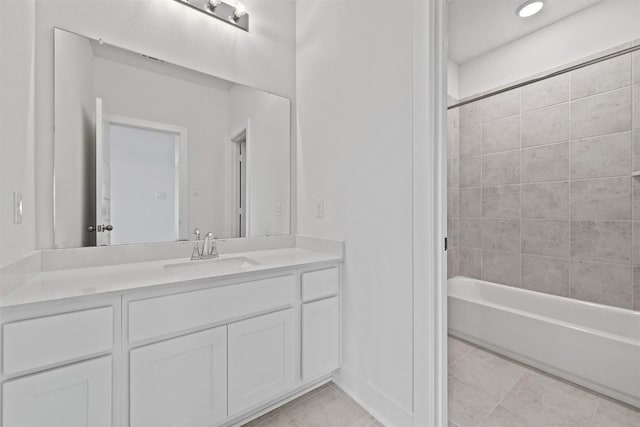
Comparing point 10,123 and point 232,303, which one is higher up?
point 10,123

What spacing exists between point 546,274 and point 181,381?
2.68 meters

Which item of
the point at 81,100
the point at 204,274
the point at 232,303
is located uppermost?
the point at 81,100

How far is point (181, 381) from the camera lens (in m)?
1.12

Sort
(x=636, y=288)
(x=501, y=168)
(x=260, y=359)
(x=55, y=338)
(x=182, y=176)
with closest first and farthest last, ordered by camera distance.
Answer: (x=55, y=338) < (x=260, y=359) < (x=182, y=176) < (x=636, y=288) < (x=501, y=168)

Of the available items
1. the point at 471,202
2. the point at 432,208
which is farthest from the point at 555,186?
the point at 432,208

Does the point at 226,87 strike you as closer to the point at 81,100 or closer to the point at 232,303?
the point at 81,100

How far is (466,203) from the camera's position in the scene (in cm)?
283

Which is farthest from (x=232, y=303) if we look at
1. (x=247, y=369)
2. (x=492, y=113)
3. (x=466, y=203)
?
(x=492, y=113)

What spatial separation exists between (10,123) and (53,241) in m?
0.53

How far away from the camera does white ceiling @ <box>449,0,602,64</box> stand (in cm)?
203

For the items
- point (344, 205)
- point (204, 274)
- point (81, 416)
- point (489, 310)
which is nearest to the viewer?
point (81, 416)

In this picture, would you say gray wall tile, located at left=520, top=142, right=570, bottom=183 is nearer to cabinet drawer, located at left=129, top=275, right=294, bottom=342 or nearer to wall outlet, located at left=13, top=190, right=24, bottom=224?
cabinet drawer, located at left=129, top=275, right=294, bottom=342

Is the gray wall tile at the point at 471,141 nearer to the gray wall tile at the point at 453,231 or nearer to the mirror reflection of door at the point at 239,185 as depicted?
the gray wall tile at the point at 453,231

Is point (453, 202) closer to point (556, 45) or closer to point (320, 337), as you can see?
point (556, 45)
